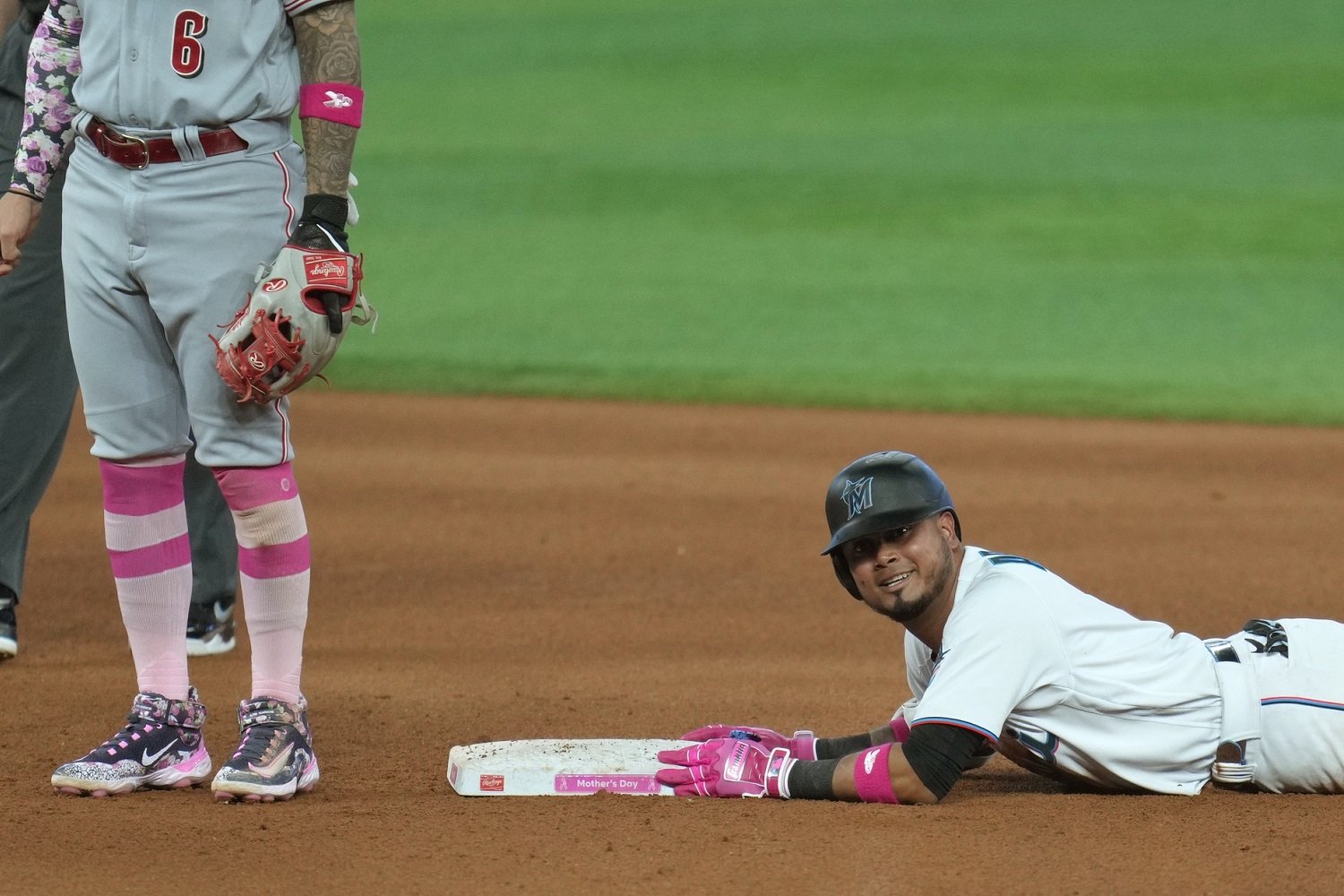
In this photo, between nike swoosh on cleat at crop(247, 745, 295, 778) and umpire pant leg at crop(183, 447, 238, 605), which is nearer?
nike swoosh on cleat at crop(247, 745, 295, 778)

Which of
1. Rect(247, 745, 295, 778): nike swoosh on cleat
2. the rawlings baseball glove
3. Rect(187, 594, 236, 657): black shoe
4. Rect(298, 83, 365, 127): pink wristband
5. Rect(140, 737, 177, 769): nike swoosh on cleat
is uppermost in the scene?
Rect(298, 83, 365, 127): pink wristband

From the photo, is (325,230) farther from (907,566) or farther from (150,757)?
(907,566)

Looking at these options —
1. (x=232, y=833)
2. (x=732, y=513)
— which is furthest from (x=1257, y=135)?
(x=232, y=833)

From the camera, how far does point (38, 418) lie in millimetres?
5520

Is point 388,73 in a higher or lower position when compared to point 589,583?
higher

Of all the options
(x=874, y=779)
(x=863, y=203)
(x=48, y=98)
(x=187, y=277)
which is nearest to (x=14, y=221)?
(x=48, y=98)

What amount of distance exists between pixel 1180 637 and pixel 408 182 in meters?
16.0

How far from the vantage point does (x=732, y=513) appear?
7961mm

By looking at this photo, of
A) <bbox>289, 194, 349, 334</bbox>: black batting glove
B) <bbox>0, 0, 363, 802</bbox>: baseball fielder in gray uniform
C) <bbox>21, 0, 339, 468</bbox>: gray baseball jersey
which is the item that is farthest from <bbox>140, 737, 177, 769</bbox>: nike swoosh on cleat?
<bbox>289, 194, 349, 334</bbox>: black batting glove

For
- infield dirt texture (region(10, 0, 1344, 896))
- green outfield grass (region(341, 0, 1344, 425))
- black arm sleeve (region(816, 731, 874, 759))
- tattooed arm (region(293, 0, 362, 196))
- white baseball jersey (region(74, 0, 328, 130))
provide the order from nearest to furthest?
1. infield dirt texture (region(10, 0, 1344, 896))
2. white baseball jersey (region(74, 0, 328, 130))
3. tattooed arm (region(293, 0, 362, 196))
4. black arm sleeve (region(816, 731, 874, 759))
5. green outfield grass (region(341, 0, 1344, 425))

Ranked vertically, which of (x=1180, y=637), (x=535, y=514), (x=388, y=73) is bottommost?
(x=535, y=514)

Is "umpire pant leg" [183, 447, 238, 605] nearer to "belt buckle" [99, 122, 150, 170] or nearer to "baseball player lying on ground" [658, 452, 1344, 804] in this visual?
"belt buckle" [99, 122, 150, 170]

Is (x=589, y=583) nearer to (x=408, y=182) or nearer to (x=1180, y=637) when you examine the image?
(x=1180, y=637)

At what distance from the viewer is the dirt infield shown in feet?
11.1
